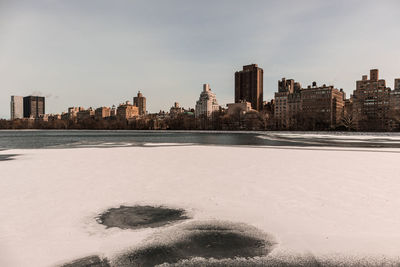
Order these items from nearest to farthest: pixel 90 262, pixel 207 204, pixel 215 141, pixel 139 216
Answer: pixel 90 262, pixel 139 216, pixel 207 204, pixel 215 141

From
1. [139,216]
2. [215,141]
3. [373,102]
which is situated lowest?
[215,141]

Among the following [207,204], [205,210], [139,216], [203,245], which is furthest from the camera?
[207,204]

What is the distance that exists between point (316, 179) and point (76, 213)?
27.8 ft

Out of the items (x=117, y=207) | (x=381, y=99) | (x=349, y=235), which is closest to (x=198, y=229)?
(x=117, y=207)

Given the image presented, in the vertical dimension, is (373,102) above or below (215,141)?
above

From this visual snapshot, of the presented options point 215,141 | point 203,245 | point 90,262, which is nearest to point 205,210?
point 203,245

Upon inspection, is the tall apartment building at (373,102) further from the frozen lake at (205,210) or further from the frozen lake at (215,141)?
the frozen lake at (205,210)

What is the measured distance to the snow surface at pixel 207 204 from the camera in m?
4.45

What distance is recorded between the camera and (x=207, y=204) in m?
6.84

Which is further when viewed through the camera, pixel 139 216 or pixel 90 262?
pixel 139 216

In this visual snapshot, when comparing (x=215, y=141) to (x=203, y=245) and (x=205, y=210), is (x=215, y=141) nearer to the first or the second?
(x=205, y=210)

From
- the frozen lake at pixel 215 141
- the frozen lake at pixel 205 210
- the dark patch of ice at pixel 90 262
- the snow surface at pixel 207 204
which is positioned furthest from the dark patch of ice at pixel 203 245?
the frozen lake at pixel 215 141

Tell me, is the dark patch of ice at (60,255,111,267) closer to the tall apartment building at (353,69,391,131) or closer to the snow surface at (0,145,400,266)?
the snow surface at (0,145,400,266)

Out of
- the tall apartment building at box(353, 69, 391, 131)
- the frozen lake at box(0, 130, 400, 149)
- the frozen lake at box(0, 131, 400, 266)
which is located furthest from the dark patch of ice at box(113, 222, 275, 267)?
the tall apartment building at box(353, 69, 391, 131)
